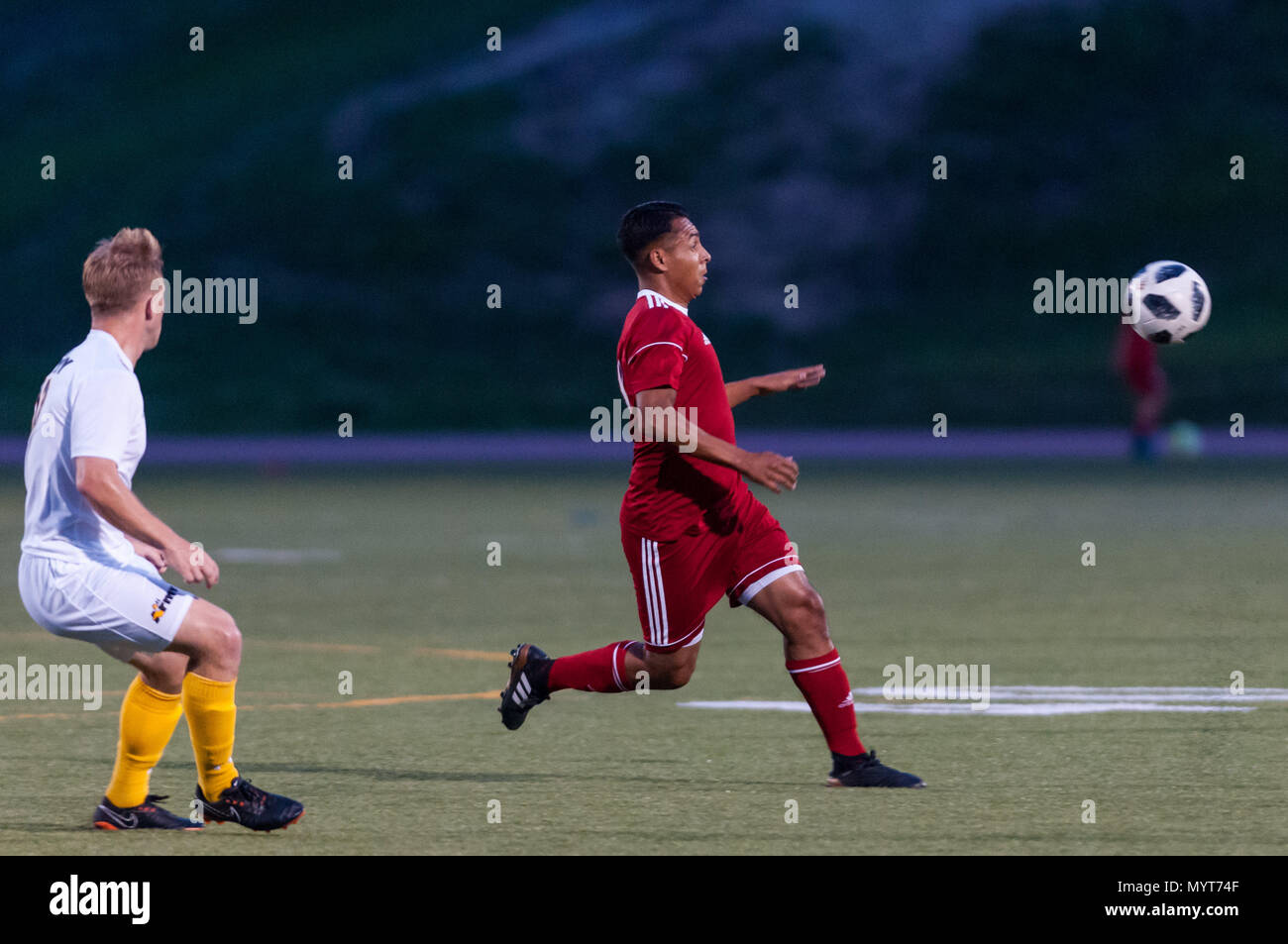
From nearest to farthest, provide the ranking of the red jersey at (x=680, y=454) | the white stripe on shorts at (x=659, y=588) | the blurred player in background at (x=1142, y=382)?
the red jersey at (x=680, y=454) < the white stripe on shorts at (x=659, y=588) < the blurred player in background at (x=1142, y=382)

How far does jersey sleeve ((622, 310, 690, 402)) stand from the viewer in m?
8.95

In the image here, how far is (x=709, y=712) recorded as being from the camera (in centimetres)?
1138

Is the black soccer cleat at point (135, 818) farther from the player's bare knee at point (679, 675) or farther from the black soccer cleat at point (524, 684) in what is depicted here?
the player's bare knee at point (679, 675)

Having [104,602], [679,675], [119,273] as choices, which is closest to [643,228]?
[679,675]

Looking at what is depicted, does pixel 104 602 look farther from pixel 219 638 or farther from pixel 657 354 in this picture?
pixel 657 354

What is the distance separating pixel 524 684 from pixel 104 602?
8.19 feet

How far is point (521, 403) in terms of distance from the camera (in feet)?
191

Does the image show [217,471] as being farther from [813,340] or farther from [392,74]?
[392,74]

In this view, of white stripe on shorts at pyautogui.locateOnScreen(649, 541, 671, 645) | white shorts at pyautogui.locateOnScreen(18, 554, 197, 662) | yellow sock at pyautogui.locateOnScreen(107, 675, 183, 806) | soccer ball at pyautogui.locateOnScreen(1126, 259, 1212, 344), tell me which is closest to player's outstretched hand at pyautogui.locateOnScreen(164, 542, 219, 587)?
white shorts at pyautogui.locateOnScreen(18, 554, 197, 662)

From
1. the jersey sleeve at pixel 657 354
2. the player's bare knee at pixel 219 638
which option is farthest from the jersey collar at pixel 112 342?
the jersey sleeve at pixel 657 354

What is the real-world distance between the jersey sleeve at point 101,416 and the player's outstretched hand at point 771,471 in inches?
91.1

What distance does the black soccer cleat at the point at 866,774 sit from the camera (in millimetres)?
8992

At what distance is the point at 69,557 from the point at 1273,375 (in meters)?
52.2

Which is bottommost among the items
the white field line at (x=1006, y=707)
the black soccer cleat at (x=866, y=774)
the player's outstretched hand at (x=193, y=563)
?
the black soccer cleat at (x=866, y=774)
